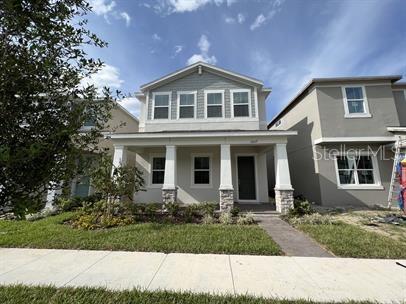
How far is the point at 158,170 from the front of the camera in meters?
11.5

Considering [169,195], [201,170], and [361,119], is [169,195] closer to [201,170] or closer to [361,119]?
[201,170]

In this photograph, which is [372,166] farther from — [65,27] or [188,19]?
[65,27]

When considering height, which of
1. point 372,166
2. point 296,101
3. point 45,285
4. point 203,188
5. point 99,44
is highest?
point 296,101

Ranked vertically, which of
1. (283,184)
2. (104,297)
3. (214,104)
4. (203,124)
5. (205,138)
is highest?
(214,104)

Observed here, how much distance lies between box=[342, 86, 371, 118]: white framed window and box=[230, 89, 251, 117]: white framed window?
4.91 metres

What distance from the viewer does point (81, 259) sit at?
4273 millimetres

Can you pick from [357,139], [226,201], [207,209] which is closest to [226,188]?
[226,201]

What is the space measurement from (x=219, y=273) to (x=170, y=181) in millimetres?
5536

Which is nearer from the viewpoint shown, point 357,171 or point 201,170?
Result: point 357,171

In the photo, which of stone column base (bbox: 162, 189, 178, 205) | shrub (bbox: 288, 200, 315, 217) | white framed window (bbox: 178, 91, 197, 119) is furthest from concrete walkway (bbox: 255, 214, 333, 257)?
white framed window (bbox: 178, 91, 197, 119)

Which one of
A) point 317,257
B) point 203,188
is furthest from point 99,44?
Result: point 203,188

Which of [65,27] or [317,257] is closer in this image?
[65,27]

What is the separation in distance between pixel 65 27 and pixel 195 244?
479 centimetres

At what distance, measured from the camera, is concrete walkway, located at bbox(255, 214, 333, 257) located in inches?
184
